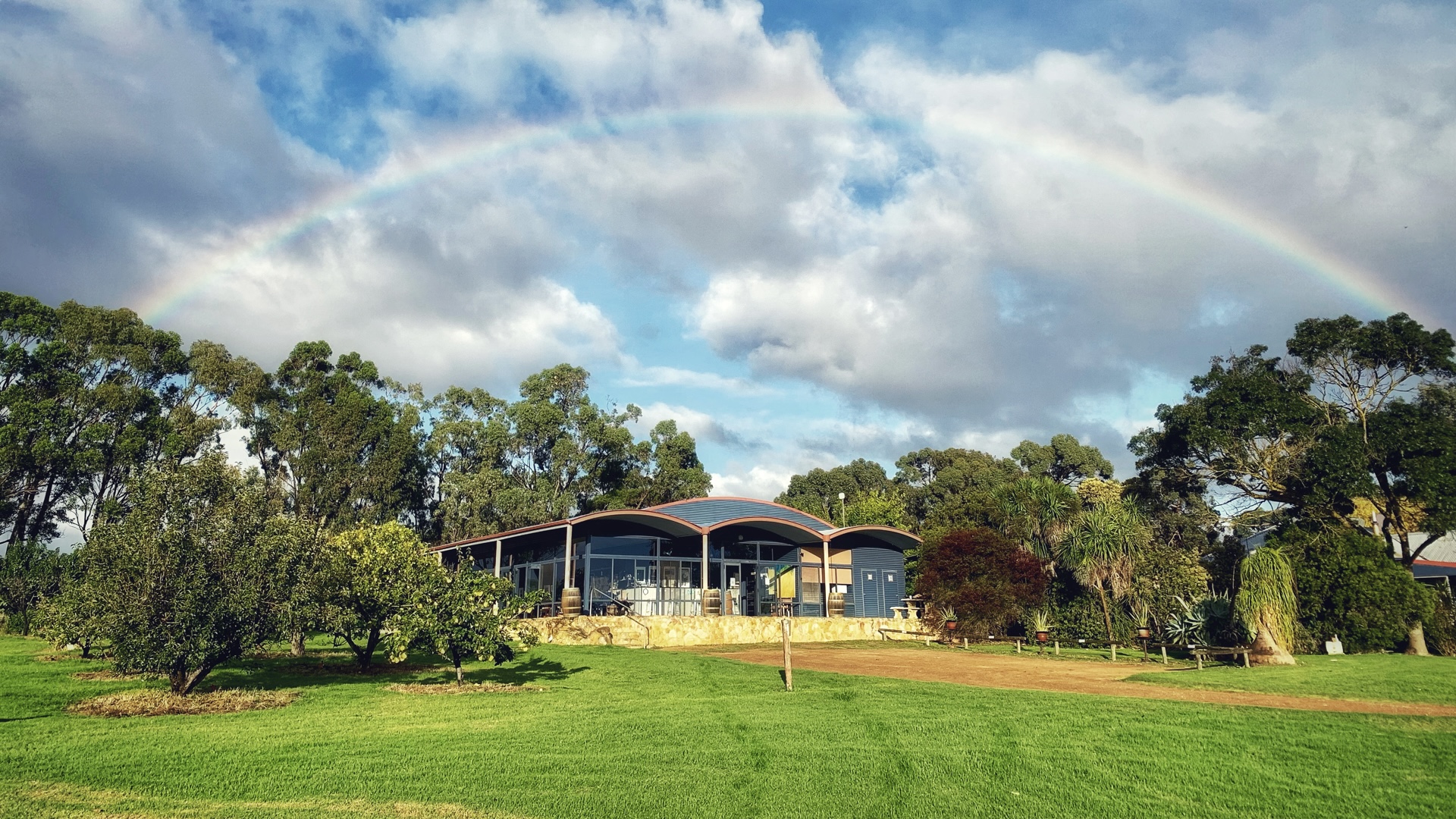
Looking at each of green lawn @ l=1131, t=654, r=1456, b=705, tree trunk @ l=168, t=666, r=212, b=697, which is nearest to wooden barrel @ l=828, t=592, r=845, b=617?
green lawn @ l=1131, t=654, r=1456, b=705

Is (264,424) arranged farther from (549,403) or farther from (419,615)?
(419,615)

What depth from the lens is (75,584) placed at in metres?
13.1

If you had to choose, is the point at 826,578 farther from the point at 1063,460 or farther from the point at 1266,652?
the point at 1063,460

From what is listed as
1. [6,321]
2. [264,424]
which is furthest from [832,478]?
[6,321]

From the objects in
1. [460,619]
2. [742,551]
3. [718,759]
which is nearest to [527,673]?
[460,619]

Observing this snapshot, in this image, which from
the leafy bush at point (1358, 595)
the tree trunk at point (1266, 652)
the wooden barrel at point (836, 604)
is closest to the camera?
the tree trunk at point (1266, 652)

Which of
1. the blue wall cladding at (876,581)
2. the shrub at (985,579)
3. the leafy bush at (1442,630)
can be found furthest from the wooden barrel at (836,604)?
the leafy bush at (1442,630)

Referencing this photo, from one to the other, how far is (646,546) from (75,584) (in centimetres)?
2080

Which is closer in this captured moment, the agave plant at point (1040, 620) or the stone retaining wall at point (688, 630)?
the stone retaining wall at point (688, 630)

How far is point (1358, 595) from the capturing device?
2372cm

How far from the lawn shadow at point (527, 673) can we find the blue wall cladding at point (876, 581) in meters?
19.0

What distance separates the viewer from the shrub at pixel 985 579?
30.2m

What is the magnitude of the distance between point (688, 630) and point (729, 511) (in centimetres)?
647

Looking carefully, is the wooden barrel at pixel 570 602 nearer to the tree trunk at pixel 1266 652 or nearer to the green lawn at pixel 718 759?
the green lawn at pixel 718 759
